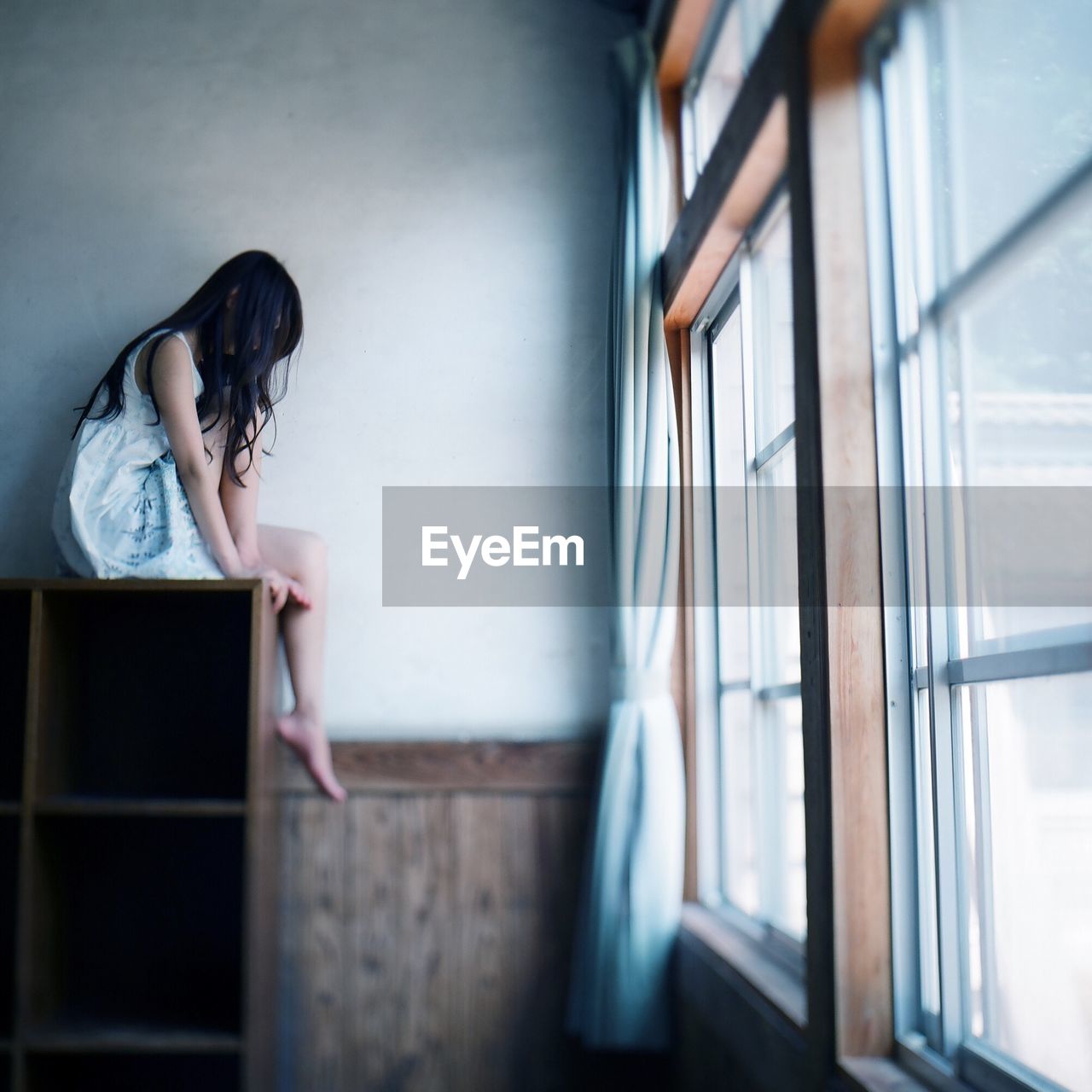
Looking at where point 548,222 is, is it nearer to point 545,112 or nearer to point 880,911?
point 545,112

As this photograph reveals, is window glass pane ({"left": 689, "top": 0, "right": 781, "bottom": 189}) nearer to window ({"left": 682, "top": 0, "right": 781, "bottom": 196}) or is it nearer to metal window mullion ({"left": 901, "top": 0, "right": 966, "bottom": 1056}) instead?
window ({"left": 682, "top": 0, "right": 781, "bottom": 196})

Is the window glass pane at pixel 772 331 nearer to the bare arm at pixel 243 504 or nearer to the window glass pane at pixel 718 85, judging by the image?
the window glass pane at pixel 718 85

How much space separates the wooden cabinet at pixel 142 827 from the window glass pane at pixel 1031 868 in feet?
5.06

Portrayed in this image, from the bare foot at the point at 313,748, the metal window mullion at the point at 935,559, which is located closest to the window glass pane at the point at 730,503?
the metal window mullion at the point at 935,559

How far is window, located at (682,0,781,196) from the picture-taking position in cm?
248

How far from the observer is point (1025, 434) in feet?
4.58

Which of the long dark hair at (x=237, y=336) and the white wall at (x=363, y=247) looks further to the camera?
the white wall at (x=363, y=247)

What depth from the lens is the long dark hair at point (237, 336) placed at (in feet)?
9.00

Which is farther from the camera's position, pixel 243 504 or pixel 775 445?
pixel 243 504

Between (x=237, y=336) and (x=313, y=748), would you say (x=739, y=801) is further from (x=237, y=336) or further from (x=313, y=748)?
(x=237, y=336)

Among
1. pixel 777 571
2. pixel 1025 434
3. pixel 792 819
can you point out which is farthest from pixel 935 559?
pixel 792 819

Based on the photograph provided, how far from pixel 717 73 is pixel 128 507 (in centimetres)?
178

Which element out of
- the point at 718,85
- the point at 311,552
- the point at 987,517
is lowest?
the point at 987,517

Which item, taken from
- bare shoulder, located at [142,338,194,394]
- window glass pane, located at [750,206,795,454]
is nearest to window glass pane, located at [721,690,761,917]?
window glass pane, located at [750,206,795,454]
